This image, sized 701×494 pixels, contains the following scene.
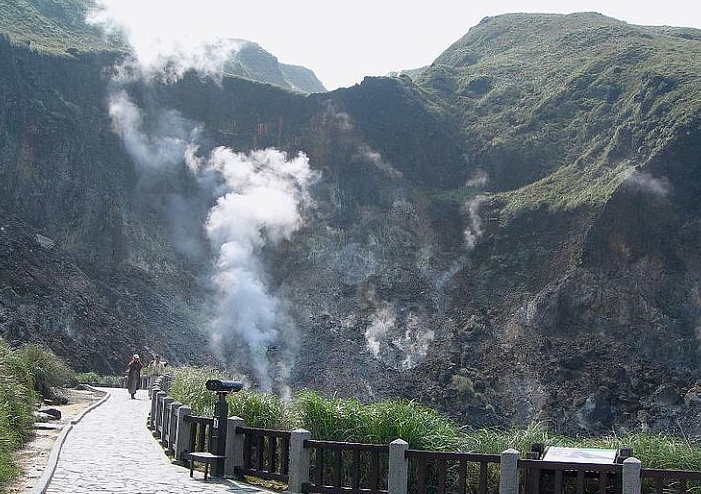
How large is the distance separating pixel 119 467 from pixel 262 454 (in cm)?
215

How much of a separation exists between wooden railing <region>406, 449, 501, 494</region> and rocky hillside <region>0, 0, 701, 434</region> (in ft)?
75.2

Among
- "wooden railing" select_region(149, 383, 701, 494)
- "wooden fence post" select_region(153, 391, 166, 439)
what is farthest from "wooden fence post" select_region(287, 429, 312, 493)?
"wooden fence post" select_region(153, 391, 166, 439)

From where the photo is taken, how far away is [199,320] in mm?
46438

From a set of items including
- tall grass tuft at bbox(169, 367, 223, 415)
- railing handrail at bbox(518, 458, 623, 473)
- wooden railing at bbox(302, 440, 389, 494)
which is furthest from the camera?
tall grass tuft at bbox(169, 367, 223, 415)

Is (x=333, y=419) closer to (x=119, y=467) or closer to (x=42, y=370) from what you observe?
(x=119, y=467)

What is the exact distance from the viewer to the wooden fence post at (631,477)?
34.9 feet

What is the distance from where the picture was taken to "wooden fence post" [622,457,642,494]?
1062 cm

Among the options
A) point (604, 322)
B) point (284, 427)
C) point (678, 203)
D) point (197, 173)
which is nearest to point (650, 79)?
point (678, 203)

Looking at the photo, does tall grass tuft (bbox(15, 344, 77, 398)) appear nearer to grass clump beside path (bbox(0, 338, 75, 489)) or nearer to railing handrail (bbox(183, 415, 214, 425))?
grass clump beside path (bbox(0, 338, 75, 489))

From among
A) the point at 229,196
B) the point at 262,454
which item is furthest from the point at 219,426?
the point at 229,196

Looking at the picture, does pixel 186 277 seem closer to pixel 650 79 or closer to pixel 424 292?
pixel 424 292

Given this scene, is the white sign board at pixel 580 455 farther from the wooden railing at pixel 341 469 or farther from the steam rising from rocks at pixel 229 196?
the steam rising from rocks at pixel 229 196

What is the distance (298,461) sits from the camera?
1267 centimetres

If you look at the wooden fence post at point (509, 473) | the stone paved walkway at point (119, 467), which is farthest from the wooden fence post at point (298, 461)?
the wooden fence post at point (509, 473)
